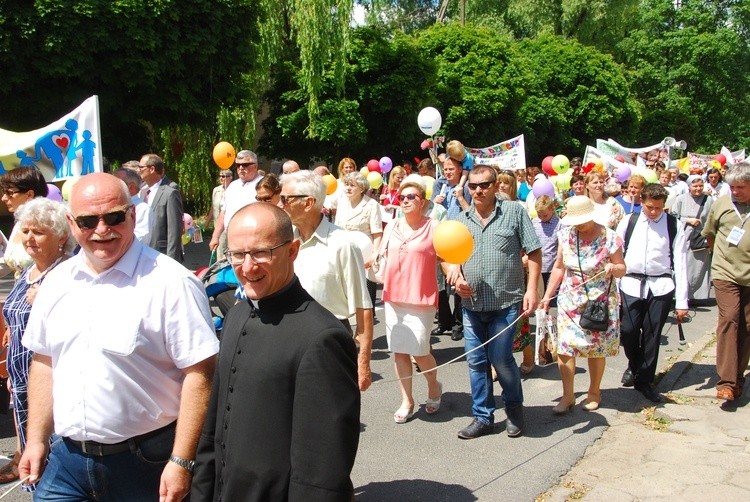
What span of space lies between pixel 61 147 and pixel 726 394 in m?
6.56

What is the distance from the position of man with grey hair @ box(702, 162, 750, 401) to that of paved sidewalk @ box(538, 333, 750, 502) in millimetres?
247

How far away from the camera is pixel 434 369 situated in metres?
5.64

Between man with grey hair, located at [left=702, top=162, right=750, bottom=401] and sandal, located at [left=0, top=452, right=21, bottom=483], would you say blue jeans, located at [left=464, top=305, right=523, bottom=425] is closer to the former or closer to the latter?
man with grey hair, located at [left=702, top=162, right=750, bottom=401]

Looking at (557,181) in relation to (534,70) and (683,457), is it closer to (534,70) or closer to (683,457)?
(683,457)

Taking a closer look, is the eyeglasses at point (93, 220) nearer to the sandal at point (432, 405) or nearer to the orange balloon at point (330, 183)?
the sandal at point (432, 405)

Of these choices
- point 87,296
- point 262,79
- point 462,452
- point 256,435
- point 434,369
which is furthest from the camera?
point 262,79

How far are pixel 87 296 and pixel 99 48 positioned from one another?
13.4m

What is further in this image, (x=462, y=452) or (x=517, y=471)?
(x=462, y=452)

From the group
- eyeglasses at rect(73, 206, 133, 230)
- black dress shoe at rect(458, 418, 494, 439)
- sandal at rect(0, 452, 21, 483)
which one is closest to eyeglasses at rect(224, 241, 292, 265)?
eyeglasses at rect(73, 206, 133, 230)

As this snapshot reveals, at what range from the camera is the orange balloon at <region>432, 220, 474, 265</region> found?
499cm

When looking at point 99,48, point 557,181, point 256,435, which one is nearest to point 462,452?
point 256,435

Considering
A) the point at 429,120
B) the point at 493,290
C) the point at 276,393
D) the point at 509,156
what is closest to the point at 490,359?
the point at 493,290

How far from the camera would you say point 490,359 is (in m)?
5.21

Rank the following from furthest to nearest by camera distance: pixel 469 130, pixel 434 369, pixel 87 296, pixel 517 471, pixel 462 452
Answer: pixel 469 130 → pixel 434 369 → pixel 462 452 → pixel 517 471 → pixel 87 296
